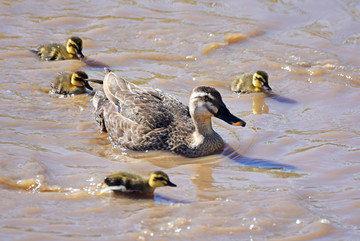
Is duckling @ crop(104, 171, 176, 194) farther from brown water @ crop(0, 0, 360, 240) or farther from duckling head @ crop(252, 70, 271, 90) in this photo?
duckling head @ crop(252, 70, 271, 90)

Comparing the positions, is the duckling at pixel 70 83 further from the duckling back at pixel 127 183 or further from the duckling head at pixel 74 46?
the duckling back at pixel 127 183

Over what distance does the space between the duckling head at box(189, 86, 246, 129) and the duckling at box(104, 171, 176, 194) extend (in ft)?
4.11

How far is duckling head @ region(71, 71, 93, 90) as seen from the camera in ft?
24.5

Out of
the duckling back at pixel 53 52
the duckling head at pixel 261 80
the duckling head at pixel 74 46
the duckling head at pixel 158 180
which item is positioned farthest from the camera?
the duckling back at pixel 53 52

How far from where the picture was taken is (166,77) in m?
7.89

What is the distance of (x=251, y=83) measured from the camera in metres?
7.50

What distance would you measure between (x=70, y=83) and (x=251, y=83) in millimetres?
1983

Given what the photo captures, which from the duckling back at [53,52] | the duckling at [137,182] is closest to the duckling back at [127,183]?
the duckling at [137,182]

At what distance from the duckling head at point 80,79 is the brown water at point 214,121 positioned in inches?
6.8

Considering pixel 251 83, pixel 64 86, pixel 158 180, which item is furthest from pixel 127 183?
pixel 251 83

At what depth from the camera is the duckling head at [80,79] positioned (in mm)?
7458

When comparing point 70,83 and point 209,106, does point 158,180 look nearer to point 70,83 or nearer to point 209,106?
point 209,106

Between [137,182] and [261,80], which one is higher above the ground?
[261,80]

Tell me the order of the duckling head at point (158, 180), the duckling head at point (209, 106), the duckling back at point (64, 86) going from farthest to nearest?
the duckling back at point (64, 86) → the duckling head at point (209, 106) → the duckling head at point (158, 180)
